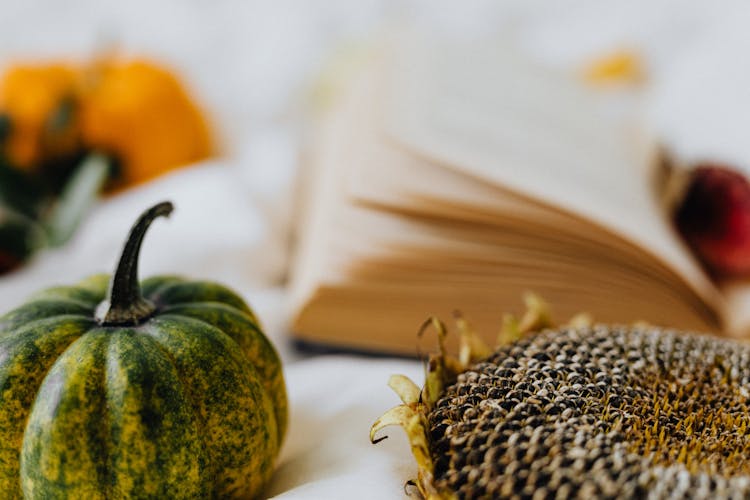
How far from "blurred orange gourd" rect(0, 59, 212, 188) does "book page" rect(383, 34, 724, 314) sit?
306mm

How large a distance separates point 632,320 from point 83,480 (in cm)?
45

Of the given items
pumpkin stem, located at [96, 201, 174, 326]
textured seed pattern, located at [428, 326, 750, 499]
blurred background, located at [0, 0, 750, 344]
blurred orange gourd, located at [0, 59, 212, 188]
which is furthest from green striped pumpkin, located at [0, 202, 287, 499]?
blurred orange gourd, located at [0, 59, 212, 188]

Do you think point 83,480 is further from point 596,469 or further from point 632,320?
point 632,320

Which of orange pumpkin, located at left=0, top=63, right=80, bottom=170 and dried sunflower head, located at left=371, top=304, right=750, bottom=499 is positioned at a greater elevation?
orange pumpkin, located at left=0, top=63, right=80, bottom=170

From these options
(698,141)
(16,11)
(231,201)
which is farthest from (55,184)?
(698,141)

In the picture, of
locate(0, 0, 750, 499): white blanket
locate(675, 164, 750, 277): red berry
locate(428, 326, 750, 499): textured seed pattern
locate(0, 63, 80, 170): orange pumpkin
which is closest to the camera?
locate(428, 326, 750, 499): textured seed pattern

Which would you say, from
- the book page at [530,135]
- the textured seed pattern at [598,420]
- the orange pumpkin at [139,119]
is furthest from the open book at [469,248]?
the orange pumpkin at [139,119]

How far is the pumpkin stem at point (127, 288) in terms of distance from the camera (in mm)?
391

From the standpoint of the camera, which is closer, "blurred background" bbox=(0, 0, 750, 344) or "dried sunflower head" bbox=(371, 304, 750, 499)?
"dried sunflower head" bbox=(371, 304, 750, 499)

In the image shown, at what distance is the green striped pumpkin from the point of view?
13.2 inches

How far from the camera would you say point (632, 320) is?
62 centimetres

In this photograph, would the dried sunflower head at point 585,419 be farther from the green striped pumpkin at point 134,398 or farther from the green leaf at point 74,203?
the green leaf at point 74,203

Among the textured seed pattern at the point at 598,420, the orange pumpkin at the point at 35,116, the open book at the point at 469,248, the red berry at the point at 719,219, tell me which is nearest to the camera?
the textured seed pattern at the point at 598,420

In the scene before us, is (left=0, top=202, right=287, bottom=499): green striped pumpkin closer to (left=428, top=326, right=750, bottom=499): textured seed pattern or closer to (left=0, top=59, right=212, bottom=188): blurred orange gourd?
(left=428, top=326, right=750, bottom=499): textured seed pattern
